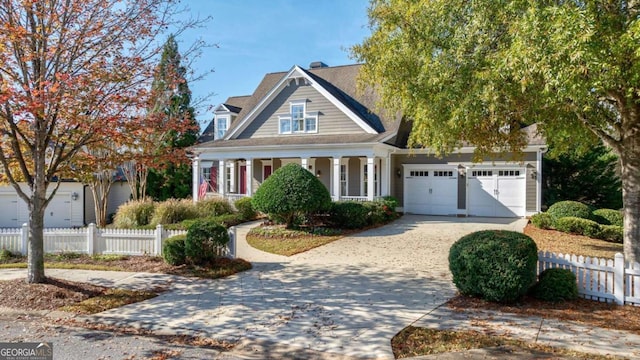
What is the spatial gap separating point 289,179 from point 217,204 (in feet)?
17.7

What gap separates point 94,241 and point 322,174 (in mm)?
12640

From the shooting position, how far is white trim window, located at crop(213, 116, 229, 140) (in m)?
24.5

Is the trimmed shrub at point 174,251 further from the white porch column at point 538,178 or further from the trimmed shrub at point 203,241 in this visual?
the white porch column at point 538,178

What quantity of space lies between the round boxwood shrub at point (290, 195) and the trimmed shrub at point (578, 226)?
8455 mm

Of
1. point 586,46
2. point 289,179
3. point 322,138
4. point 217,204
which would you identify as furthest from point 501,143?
point 217,204

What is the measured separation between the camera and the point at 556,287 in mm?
6770

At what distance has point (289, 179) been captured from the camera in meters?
14.3

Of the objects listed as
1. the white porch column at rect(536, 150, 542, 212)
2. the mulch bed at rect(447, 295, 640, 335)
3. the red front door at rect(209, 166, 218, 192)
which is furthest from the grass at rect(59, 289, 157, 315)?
the red front door at rect(209, 166, 218, 192)

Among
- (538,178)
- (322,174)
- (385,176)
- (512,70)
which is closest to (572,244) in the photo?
(538,178)

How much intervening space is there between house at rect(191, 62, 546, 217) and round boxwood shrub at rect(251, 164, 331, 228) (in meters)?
4.09

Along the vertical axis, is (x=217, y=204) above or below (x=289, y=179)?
below

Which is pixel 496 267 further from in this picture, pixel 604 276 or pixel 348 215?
pixel 348 215

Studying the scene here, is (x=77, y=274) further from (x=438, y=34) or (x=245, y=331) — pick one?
(x=438, y=34)

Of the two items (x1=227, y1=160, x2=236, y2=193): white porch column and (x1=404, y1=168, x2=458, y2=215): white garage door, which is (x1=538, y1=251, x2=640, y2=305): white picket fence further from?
(x1=227, y1=160, x2=236, y2=193): white porch column
